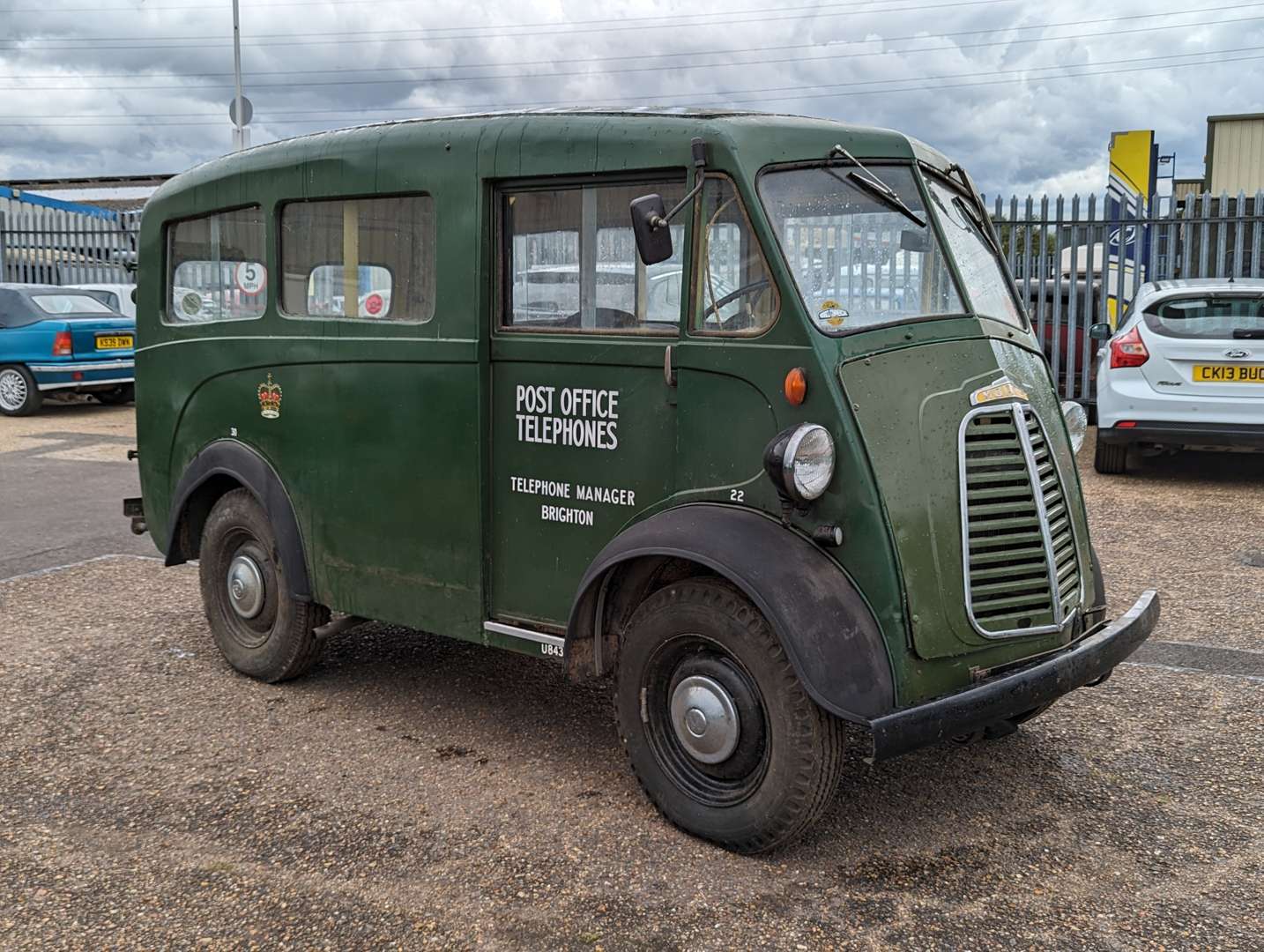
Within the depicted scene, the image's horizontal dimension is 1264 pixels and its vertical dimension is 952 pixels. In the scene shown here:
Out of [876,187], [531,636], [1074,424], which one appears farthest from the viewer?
[1074,424]

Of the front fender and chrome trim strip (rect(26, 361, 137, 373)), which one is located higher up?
chrome trim strip (rect(26, 361, 137, 373))

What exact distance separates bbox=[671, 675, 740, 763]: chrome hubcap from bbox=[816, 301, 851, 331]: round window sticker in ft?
3.77

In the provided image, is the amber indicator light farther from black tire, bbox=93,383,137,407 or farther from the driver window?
black tire, bbox=93,383,137,407

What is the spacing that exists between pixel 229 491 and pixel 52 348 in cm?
1164

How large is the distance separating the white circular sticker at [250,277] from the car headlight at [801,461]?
2.71 meters

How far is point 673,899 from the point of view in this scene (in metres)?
3.52

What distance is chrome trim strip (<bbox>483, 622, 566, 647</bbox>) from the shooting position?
430 cm

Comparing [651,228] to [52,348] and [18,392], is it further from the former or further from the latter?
[18,392]

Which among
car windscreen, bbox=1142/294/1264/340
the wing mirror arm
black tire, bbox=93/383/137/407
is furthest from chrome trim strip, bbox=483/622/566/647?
black tire, bbox=93/383/137/407

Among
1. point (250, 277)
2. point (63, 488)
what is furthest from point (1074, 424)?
point (63, 488)

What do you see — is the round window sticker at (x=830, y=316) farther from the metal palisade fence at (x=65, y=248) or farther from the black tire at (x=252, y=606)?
the metal palisade fence at (x=65, y=248)

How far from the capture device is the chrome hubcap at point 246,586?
541cm

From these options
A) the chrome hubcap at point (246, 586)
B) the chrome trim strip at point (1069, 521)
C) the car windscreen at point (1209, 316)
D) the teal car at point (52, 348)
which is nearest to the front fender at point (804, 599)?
the chrome trim strip at point (1069, 521)

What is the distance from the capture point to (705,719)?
3.80m
